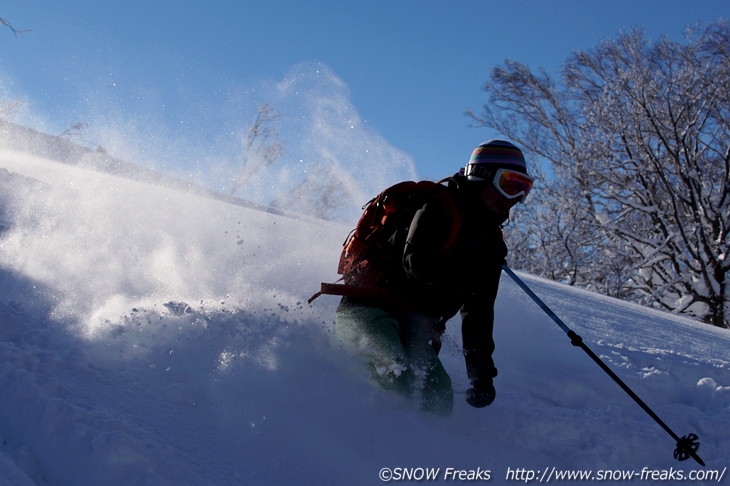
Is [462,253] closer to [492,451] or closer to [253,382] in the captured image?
[492,451]

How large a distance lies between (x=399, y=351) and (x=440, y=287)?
0.37 metres

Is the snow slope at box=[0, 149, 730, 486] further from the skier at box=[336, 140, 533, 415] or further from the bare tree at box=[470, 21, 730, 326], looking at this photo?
the bare tree at box=[470, 21, 730, 326]

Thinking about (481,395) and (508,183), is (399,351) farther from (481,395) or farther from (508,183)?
(508,183)

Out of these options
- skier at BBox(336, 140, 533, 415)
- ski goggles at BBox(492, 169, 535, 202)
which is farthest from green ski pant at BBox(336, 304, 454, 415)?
ski goggles at BBox(492, 169, 535, 202)

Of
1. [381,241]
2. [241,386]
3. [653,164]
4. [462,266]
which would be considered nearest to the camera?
[241,386]

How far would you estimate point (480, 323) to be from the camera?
271 centimetres

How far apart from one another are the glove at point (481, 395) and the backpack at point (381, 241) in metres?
0.60

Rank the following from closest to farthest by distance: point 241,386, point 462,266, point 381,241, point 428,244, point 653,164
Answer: point 241,386
point 428,244
point 462,266
point 381,241
point 653,164

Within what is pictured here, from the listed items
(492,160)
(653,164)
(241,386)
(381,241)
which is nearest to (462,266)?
(381,241)

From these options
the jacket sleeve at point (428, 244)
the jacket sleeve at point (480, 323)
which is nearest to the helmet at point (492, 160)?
the jacket sleeve at point (428, 244)

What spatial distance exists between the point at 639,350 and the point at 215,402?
3071 mm

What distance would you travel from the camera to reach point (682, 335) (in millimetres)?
4930

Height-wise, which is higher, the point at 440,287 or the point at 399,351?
the point at 440,287

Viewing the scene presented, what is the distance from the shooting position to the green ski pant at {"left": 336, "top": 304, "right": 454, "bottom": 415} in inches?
97.7
